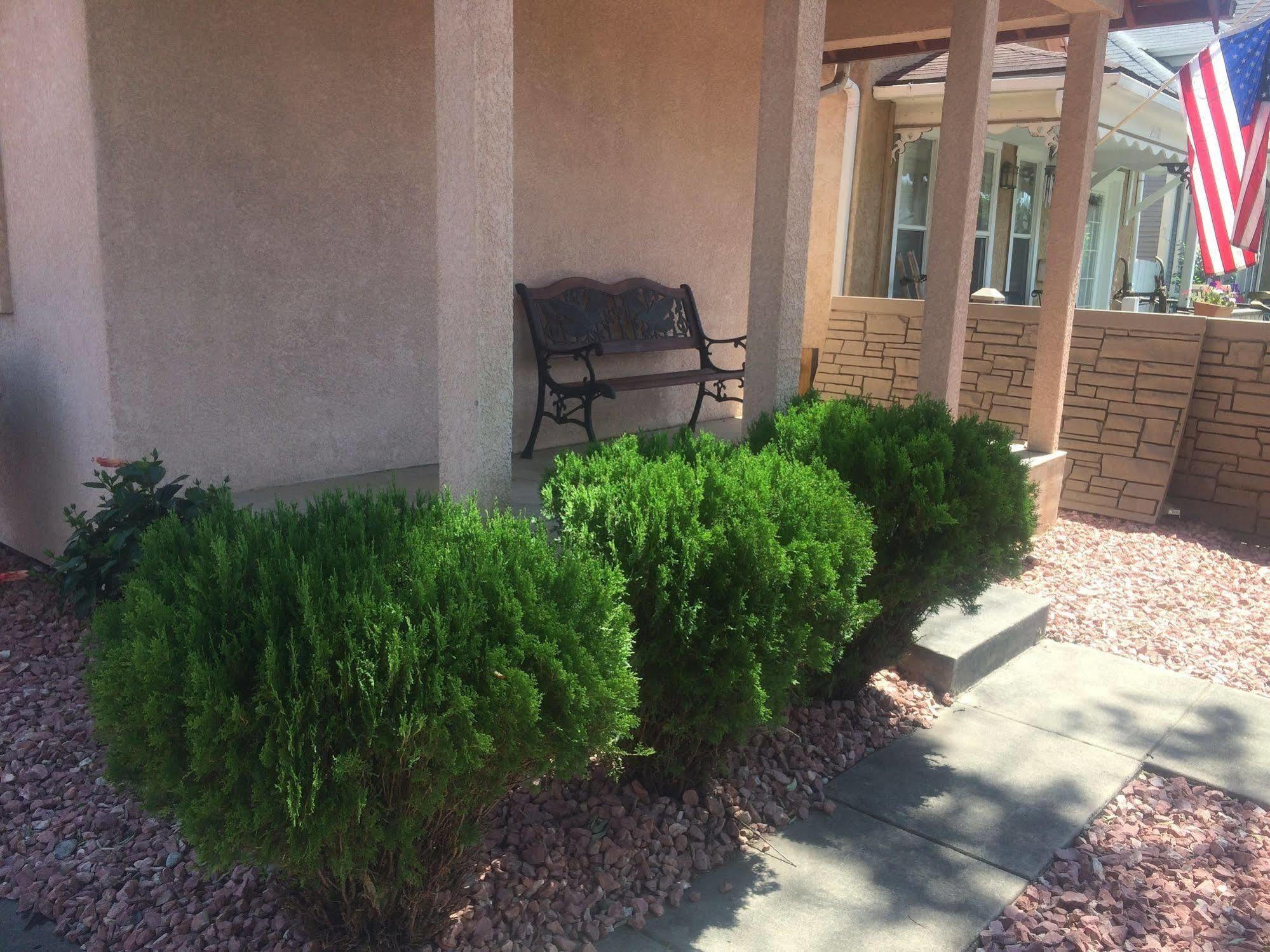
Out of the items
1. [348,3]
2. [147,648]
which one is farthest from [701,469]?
[348,3]

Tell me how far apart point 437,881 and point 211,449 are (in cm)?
306

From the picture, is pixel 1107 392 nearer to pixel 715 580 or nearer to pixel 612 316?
pixel 612 316

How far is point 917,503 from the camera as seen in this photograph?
3576mm

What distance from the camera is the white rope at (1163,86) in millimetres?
7902

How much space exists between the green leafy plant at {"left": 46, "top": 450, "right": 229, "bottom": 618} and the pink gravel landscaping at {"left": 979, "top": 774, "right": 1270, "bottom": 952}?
3167 mm

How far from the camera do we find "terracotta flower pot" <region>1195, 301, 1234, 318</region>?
28.1 feet

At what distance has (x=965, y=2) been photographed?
516 centimetres

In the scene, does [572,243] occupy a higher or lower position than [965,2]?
lower

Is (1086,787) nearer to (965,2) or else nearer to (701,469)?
(701,469)

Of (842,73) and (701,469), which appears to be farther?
(842,73)

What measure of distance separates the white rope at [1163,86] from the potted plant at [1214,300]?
5.74 ft

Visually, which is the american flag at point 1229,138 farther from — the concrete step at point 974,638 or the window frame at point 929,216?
the concrete step at point 974,638

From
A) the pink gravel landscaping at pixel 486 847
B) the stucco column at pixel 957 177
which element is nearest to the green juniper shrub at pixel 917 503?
the pink gravel landscaping at pixel 486 847

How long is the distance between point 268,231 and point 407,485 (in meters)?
1.44
